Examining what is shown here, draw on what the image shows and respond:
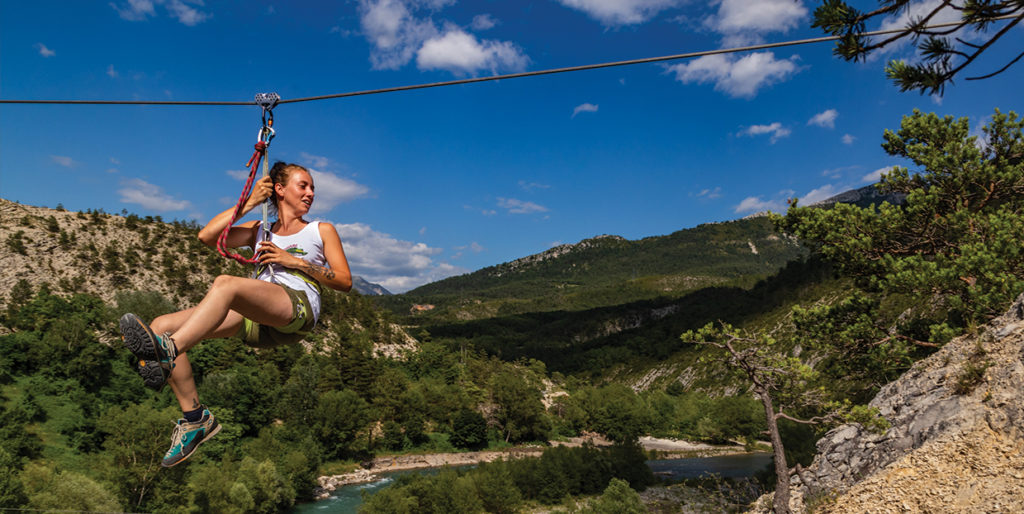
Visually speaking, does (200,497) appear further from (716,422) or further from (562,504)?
(716,422)

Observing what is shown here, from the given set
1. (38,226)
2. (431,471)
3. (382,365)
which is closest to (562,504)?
(431,471)

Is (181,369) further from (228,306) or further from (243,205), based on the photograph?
(243,205)

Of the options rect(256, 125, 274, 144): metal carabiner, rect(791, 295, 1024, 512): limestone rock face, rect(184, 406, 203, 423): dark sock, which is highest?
rect(256, 125, 274, 144): metal carabiner

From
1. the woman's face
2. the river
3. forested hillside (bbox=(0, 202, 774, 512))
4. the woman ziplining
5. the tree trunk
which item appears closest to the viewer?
the woman ziplining

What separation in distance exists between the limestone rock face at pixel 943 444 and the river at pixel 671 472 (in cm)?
2345

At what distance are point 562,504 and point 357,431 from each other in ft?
74.7

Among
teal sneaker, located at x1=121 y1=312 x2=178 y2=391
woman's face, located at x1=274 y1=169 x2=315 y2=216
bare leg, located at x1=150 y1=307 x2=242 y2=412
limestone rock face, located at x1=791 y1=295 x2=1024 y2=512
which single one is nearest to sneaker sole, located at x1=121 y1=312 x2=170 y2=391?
teal sneaker, located at x1=121 y1=312 x2=178 y2=391

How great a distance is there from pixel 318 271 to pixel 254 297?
55 cm

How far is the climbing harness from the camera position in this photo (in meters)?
3.76

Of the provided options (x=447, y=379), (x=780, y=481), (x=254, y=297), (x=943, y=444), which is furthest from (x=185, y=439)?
(x=447, y=379)

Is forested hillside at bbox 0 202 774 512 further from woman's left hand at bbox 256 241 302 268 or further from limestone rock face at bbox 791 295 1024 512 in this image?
limestone rock face at bbox 791 295 1024 512

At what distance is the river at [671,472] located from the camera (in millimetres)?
39125

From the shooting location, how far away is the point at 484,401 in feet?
221

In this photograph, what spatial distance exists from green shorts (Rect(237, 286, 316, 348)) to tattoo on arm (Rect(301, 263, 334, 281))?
0.52 ft
